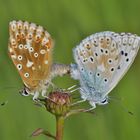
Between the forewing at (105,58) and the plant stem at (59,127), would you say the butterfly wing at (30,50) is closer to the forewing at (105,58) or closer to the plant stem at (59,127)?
the forewing at (105,58)

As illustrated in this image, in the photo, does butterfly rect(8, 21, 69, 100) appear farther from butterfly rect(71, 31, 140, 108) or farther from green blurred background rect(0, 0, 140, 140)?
green blurred background rect(0, 0, 140, 140)

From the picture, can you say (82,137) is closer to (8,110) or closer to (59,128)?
(8,110)

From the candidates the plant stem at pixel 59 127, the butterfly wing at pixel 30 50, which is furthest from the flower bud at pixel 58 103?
the butterfly wing at pixel 30 50

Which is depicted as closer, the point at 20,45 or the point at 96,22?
the point at 20,45

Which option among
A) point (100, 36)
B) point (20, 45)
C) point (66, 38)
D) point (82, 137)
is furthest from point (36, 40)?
point (66, 38)

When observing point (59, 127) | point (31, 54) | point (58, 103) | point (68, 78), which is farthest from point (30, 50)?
point (68, 78)
